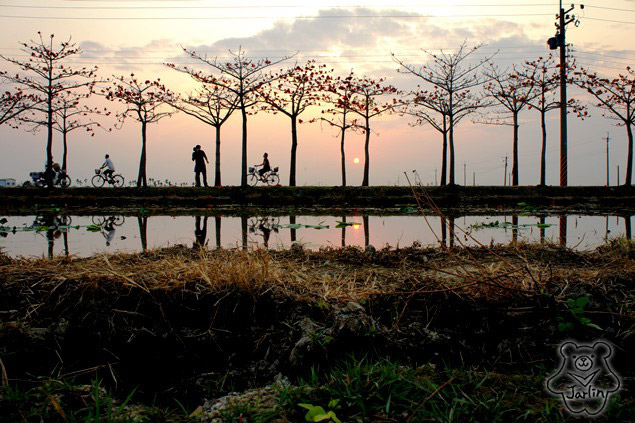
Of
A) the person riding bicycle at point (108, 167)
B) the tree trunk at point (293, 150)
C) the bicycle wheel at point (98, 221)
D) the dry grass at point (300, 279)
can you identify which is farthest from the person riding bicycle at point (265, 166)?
the dry grass at point (300, 279)

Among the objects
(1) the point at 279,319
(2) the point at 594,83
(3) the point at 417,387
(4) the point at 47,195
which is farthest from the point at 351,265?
(2) the point at 594,83

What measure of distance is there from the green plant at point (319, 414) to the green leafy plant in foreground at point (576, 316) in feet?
5.18

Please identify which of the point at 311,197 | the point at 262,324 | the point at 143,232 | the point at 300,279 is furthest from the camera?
the point at 311,197

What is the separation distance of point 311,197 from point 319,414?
19.7 m

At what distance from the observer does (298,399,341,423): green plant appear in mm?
1791

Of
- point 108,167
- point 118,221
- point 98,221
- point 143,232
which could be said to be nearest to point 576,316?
point 143,232

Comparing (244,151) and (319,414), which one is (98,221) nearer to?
(319,414)

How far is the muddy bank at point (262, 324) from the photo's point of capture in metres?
2.66

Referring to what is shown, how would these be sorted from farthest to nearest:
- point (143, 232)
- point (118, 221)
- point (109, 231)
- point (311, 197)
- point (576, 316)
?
point (311, 197) < point (118, 221) < point (109, 231) < point (143, 232) < point (576, 316)

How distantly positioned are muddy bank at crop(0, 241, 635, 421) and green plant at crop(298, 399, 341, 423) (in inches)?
27.5

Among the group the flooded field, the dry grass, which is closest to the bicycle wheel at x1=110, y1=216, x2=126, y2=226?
the flooded field

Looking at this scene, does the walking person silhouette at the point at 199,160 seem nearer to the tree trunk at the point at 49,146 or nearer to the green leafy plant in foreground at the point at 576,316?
the tree trunk at the point at 49,146

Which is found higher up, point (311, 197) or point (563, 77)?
point (563, 77)

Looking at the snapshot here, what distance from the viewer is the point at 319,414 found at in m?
1.82
